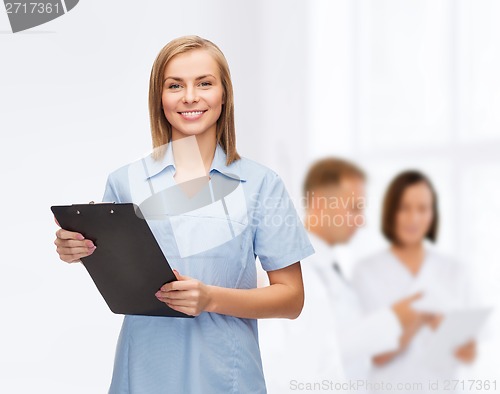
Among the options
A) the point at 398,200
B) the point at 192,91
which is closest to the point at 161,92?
the point at 192,91

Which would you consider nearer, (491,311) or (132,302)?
(132,302)

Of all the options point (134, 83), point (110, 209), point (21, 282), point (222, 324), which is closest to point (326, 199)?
point (134, 83)

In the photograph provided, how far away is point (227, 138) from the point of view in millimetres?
1268

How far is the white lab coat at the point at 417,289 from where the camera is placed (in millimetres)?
2154

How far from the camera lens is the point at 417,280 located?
2.18 metres

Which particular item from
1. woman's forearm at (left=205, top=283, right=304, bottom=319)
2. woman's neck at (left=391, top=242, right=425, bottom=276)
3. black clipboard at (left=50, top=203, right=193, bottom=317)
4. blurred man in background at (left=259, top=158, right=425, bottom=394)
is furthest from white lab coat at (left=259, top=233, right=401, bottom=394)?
black clipboard at (left=50, top=203, right=193, bottom=317)

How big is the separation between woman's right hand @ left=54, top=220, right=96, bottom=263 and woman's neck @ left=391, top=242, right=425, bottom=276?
1.25 m

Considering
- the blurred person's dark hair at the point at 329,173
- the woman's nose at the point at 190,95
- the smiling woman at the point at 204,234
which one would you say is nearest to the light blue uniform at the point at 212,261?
the smiling woman at the point at 204,234

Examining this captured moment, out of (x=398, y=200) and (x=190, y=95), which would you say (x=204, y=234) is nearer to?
(x=190, y=95)

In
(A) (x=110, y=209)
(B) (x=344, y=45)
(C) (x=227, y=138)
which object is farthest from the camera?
(B) (x=344, y=45)

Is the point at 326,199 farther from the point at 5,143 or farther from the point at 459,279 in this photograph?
the point at 5,143

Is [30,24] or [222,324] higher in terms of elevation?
[30,24]

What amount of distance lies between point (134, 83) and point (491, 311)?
48.1 inches

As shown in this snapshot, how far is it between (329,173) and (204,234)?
1.08 metres
